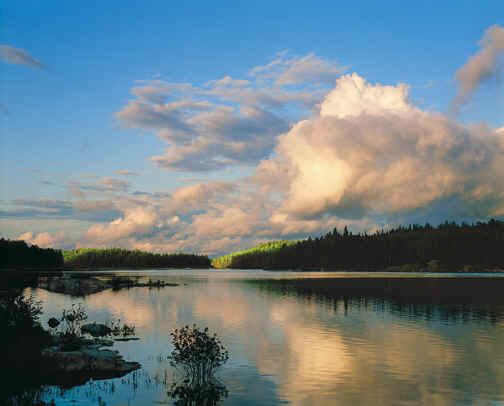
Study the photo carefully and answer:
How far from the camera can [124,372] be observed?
29719mm

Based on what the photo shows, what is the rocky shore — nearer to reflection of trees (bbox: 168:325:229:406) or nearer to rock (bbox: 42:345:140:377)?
rock (bbox: 42:345:140:377)

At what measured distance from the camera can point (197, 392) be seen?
25.5 metres

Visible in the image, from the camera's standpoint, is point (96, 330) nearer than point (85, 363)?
No

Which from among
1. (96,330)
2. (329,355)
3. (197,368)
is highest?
(197,368)

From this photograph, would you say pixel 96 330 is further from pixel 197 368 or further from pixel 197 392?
pixel 197 392

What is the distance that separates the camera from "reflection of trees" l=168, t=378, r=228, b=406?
Answer: 24.0 meters

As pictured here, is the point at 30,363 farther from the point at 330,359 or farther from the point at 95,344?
the point at 330,359

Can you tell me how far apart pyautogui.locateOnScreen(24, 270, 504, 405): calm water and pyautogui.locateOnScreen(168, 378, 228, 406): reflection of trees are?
0.53 metres

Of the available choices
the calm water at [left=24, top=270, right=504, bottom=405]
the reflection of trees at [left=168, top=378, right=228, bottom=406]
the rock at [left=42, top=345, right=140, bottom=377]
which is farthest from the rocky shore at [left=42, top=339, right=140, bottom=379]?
the reflection of trees at [left=168, top=378, right=228, bottom=406]

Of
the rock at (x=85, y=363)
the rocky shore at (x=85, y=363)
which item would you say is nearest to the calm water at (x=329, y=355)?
the rocky shore at (x=85, y=363)

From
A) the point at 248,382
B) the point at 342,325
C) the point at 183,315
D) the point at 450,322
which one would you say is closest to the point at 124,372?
the point at 248,382

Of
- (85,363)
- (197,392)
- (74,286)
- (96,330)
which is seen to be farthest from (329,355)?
(74,286)

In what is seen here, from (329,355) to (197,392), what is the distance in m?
13.7

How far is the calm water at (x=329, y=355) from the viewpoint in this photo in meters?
25.2
